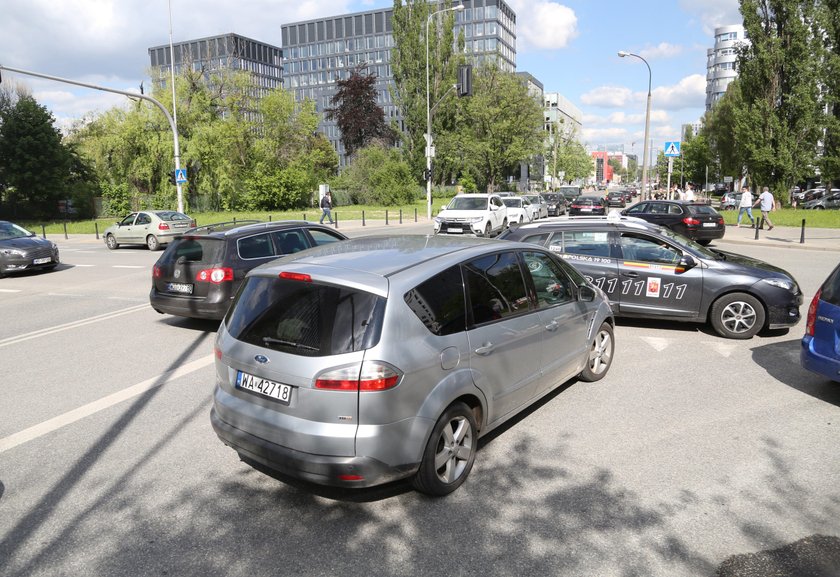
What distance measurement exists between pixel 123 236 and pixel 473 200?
13.9 meters

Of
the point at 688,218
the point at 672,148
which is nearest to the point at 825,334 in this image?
the point at 688,218

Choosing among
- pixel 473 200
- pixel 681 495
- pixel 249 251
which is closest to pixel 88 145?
pixel 473 200

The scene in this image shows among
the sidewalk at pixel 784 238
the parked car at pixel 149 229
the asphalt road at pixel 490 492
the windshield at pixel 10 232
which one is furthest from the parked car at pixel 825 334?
the parked car at pixel 149 229

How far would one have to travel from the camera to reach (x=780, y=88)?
3441cm

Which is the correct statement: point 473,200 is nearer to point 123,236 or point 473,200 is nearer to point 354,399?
point 123,236

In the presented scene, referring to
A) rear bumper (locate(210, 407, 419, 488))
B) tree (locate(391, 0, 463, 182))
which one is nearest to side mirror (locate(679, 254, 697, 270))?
rear bumper (locate(210, 407, 419, 488))

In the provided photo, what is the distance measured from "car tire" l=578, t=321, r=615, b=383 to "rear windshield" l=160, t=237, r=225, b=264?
5.14 m

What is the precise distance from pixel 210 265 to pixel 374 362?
5.66 metres

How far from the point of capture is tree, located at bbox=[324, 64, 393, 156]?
63906 mm

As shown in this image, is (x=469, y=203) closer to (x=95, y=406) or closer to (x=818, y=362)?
(x=818, y=362)

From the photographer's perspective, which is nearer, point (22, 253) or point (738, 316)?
point (738, 316)

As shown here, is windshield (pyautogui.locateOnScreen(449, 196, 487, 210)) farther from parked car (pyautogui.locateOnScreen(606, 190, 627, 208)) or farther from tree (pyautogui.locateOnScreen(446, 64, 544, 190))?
tree (pyautogui.locateOnScreen(446, 64, 544, 190))

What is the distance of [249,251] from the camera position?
8.58m

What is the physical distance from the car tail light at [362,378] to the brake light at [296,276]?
0.64m
